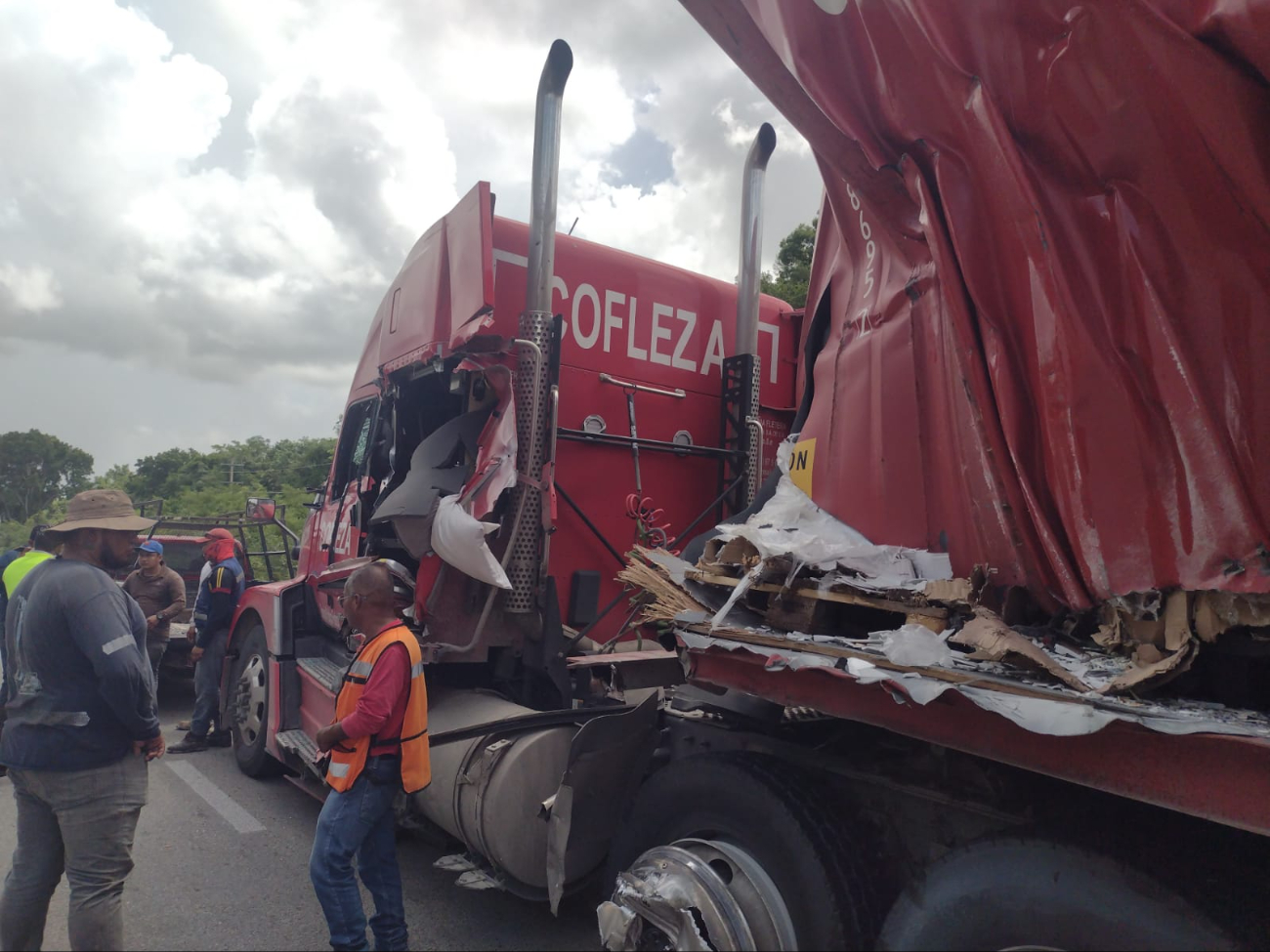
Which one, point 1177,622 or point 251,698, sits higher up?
point 1177,622

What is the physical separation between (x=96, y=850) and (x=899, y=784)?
8.93 ft

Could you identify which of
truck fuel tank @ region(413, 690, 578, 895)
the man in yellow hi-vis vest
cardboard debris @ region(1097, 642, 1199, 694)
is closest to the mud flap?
truck fuel tank @ region(413, 690, 578, 895)

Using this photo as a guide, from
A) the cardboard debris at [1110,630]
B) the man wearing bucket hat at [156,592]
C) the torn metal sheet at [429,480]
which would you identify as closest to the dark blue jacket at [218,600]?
the man wearing bucket hat at [156,592]

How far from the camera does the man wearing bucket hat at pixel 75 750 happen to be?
2842 millimetres

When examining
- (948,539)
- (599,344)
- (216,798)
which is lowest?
(216,798)

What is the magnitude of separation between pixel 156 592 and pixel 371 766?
4916mm

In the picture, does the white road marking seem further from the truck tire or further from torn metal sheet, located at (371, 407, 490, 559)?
the truck tire

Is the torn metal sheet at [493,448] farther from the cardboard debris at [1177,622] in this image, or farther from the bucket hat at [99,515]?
the cardboard debris at [1177,622]

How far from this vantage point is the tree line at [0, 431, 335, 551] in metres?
35.6

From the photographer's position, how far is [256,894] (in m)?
3.93

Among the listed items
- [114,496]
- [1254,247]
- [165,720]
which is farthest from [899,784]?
[165,720]

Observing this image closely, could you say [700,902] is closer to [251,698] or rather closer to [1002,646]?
[1002,646]

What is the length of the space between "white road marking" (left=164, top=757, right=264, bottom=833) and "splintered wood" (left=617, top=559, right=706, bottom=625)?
11.2 ft

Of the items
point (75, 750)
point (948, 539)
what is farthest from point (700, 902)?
point (75, 750)
